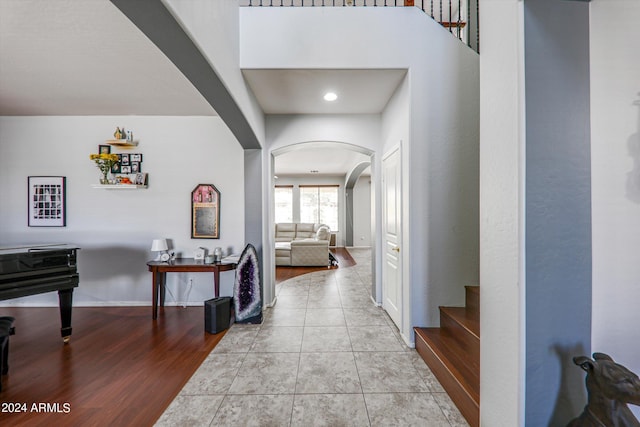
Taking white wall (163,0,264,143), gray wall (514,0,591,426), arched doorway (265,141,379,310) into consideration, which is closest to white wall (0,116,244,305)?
arched doorway (265,141,379,310)

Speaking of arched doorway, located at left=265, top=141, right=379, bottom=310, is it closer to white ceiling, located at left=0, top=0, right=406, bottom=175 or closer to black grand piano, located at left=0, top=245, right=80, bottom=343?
white ceiling, located at left=0, top=0, right=406, bottom=175

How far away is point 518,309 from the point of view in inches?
45.6

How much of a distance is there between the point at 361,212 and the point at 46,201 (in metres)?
8.62

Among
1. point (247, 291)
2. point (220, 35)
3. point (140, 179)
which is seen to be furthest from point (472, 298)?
point (140, 179)

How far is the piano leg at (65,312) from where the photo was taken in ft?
8.89

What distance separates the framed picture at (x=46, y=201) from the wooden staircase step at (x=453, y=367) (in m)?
4.95

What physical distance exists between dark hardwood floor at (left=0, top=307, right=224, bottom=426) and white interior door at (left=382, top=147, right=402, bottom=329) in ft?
6.64

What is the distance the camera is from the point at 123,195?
12.5 ft

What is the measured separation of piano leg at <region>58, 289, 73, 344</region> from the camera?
8.89 feet

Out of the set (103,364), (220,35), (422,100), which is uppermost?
(220,35)

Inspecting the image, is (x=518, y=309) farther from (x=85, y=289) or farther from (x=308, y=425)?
(x=85, y=289)

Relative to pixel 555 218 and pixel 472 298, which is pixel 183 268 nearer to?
pixel 472 298

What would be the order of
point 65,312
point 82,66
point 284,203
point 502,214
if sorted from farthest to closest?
point 284,203 < point 65,312 < point 82,66 < point 502,214

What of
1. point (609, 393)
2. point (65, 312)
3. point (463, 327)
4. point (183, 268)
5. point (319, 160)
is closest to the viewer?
point (609, 393)
